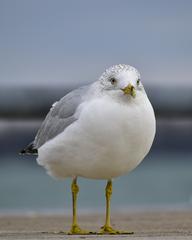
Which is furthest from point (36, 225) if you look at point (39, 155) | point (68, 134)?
point (68, 134)

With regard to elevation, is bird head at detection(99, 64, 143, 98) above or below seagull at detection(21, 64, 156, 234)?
above

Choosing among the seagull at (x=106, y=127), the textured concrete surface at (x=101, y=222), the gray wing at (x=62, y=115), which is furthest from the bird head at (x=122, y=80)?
the textured concrete surface at (x=101, y=222)

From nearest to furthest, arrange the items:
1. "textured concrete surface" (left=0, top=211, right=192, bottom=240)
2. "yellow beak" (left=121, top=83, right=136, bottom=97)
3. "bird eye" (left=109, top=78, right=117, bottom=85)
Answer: "yellow beak" (left=121, top=83, right=136, bottom=97), "bird eye" (left=109, top=78, right=117, bottom=85), "textured concrete surface" (left=0, top=211, right=192, bottom=240)

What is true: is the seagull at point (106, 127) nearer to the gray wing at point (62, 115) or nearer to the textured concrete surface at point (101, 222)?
the gray wing at point (62, 115)

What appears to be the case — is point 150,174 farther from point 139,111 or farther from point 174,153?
point 139,111

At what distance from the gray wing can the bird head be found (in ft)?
0.78

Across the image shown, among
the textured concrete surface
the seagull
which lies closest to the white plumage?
the seagull

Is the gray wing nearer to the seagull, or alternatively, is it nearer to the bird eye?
the seagull

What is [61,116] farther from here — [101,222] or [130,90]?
[101,222]

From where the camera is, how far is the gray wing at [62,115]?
6047mm

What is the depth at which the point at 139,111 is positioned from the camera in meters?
5.77

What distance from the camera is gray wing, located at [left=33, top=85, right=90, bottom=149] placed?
6047 mm

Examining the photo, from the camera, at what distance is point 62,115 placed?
6188 mm

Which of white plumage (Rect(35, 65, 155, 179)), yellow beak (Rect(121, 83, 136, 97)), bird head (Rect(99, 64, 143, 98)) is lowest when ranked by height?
white plumage (Rect(35, 65, 155, 179))
